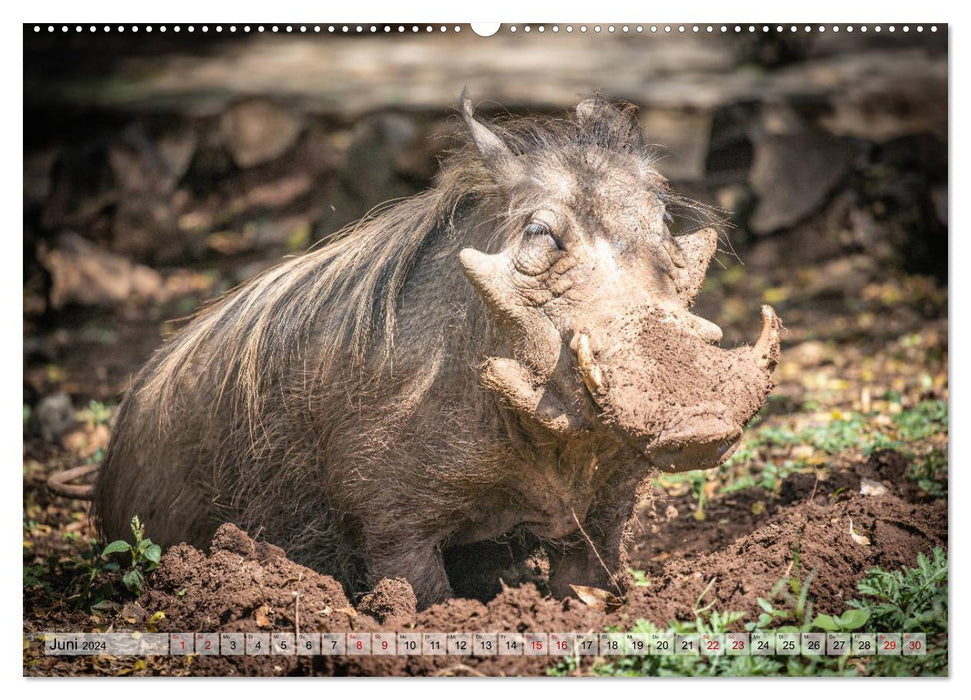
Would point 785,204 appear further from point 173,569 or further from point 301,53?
point 173,569

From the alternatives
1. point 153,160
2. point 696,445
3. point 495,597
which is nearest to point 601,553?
point 495,597

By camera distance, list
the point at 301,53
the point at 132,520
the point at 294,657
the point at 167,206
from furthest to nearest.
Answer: the point at 167,206, the point at 301,53, the point at 132,520, the point at 294,657

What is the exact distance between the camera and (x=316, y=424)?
4043mm

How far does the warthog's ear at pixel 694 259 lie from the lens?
11.3 ft

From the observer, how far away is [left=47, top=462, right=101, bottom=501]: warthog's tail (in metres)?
5.01

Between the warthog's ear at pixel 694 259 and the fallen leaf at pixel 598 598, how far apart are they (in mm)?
1086

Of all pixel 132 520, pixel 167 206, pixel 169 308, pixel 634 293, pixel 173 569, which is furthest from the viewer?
pixel 169 308

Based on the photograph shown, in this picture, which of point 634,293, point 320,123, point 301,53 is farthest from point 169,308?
point 634,293

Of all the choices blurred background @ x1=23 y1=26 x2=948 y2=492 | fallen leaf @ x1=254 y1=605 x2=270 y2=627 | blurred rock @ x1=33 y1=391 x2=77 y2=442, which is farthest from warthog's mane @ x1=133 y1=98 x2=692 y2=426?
blurred rock @ x1=33 y1=391 x2=77 y2=442

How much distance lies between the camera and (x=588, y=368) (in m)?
3.07

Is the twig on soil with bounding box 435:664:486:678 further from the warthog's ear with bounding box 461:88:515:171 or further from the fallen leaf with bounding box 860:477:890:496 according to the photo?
the fallen leaf with bounding box 860:477:890:496

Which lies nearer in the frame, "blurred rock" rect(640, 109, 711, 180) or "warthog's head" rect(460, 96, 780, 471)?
"warthog's head" rect(460, 96, 780, 471)

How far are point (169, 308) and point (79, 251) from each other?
685mm

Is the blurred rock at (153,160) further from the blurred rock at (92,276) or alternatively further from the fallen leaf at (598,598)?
the fallen leaf at (598,598)
